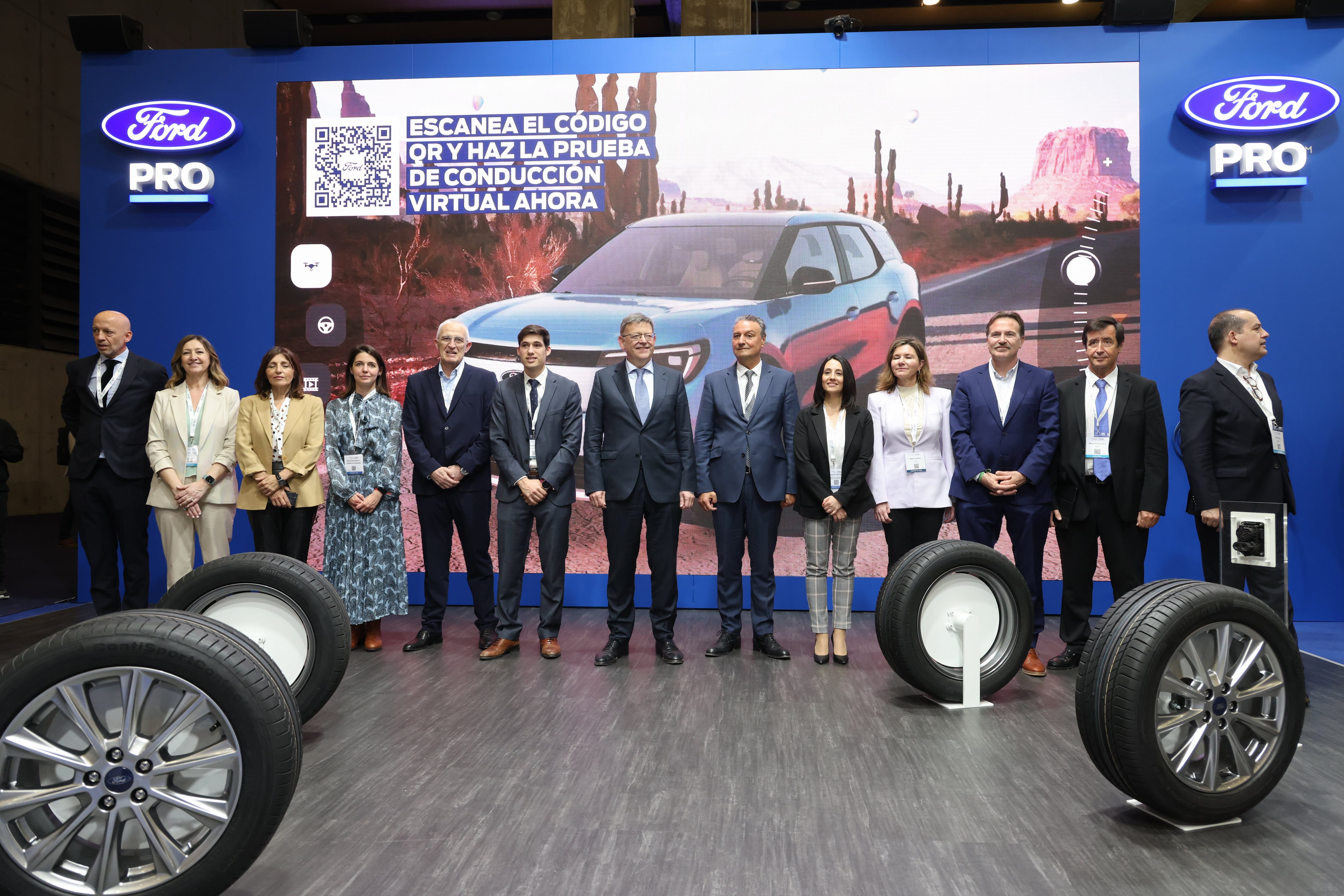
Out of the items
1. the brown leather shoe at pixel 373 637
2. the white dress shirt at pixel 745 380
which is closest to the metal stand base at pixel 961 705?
the white dress shirt at pixel 745 380

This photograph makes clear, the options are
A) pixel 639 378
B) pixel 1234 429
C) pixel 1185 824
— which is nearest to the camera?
pixel 1185 824

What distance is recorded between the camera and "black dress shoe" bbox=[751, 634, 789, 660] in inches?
169

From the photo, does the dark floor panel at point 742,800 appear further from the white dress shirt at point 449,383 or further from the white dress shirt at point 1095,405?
the white dress shirt at point 449,383

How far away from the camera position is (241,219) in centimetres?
594

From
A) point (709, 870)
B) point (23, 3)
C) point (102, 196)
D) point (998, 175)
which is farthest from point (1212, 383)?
point (23, 3)

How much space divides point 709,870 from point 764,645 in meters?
2.30

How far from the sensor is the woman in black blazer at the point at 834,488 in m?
4.17

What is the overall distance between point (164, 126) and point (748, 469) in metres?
5.00

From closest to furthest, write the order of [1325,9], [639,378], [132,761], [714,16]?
[132,761] < [639,378] < [1325,9] < [714,16]

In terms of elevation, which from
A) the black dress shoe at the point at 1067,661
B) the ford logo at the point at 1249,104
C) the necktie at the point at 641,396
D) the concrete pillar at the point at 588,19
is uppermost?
the concrete pillar at the point at 588,19

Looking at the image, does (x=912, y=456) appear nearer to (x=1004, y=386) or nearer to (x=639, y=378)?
(x=1004, y=386)

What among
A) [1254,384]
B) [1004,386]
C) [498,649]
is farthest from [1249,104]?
[498,649]

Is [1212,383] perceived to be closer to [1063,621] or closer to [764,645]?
[1063,621]

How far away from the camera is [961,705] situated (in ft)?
11.6
